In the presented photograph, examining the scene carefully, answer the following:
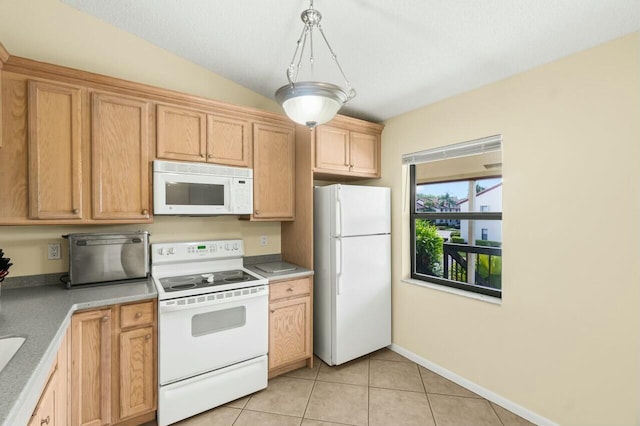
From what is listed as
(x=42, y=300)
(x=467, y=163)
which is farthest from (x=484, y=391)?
(x=42, y=300)

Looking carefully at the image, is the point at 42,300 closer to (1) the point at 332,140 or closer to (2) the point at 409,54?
(1) the point at 332,140

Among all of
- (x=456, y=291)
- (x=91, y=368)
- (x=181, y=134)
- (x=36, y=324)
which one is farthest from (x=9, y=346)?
(x=456, y=291)

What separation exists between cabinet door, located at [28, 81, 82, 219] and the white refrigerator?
1.83m

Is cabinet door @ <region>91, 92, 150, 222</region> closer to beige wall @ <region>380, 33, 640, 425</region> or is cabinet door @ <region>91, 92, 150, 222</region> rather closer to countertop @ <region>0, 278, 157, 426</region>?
countertop @ <region>0, 278, 157, 426</region>

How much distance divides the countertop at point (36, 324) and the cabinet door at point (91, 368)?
105mm

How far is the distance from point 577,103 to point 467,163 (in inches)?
35.3

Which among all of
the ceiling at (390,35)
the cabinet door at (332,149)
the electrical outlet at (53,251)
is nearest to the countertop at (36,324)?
the electrical outlet at (53,251)

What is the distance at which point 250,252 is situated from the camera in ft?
9.89

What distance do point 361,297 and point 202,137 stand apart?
6.46 ft

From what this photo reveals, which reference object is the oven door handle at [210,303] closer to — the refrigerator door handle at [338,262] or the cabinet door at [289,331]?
the cabinet door at [289,331]

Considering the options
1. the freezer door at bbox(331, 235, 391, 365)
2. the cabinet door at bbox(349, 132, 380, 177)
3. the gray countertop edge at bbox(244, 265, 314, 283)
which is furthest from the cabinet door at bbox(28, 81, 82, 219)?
the cabinet door at bbox(349, 132, 380, 177)

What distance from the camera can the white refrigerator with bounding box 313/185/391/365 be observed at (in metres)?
2.71

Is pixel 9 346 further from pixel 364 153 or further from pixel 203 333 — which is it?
pixel 364 153

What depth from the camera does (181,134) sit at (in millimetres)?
2367
